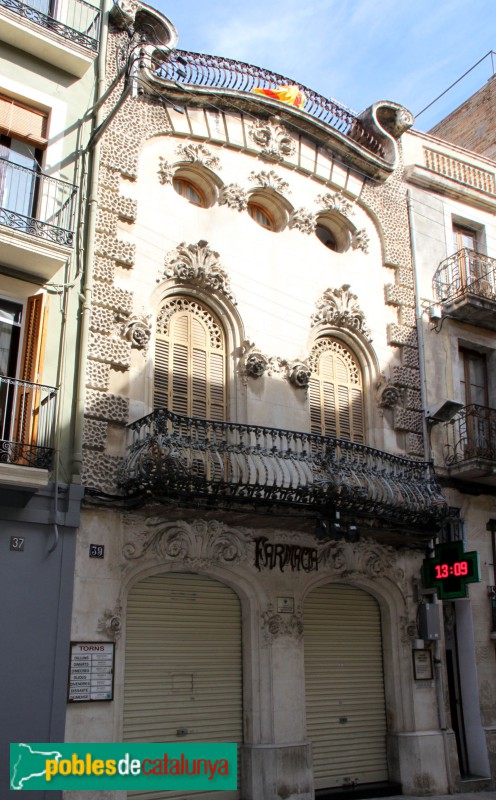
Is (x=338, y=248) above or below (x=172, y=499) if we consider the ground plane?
above

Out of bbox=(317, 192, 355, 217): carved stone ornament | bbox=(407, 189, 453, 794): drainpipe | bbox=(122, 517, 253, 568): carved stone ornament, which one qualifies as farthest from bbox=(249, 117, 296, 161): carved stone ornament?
bbox=(122, 517, 253, 568): carved stone ornament

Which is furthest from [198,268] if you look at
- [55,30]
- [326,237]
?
[55,30]

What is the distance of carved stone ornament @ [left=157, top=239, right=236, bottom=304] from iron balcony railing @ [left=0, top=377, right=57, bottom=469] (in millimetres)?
3502

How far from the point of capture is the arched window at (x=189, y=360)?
45.6 ft

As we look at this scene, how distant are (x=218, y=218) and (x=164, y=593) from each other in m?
6.99

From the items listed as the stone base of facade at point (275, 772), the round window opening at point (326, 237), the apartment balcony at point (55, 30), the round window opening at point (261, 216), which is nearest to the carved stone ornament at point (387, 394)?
the round window opening at point (326, 237)

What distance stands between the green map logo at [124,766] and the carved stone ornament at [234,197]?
31.3ft

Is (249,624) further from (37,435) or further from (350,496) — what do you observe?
(37,435)

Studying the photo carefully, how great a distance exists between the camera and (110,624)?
11.8m

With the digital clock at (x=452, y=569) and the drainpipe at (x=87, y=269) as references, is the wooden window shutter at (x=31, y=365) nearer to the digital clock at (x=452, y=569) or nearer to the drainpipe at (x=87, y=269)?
the drainpipe at (x=87, y=269)

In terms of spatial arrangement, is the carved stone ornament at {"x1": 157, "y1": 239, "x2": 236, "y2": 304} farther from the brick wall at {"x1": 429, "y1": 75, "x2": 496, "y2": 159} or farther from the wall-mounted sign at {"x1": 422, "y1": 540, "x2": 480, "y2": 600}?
the brick wall at {"x1": 429, "y1": 75, "x2": 496, "y2": 159}

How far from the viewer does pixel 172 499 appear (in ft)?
39.9

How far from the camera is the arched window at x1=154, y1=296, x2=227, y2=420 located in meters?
13.9

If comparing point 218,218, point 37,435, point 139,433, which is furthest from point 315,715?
point 218,218
